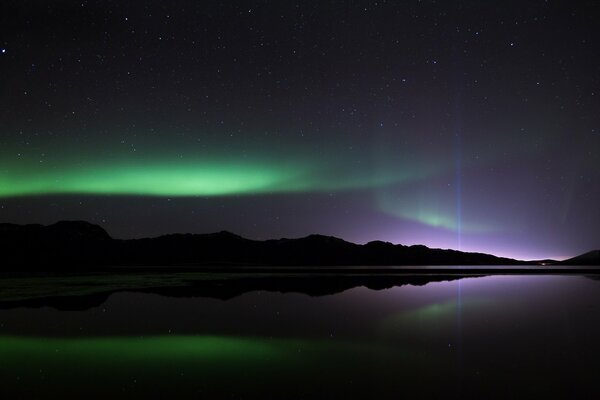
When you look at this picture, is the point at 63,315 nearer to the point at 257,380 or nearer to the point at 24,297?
the point at 24,297

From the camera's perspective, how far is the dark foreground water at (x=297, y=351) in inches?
339

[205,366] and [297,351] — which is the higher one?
[297,351]

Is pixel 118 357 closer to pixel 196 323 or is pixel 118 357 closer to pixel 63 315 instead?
pixel 196 323

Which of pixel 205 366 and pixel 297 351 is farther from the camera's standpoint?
pixel 297 351

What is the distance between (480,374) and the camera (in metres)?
9.55

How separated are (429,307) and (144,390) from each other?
16.3 meters

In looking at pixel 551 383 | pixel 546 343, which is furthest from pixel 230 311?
pixel 551 383

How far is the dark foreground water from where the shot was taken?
339 inches

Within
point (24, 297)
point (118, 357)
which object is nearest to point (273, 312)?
point (118, 357)

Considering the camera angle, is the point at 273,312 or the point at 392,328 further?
the point at 273,312

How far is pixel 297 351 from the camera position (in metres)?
11.9

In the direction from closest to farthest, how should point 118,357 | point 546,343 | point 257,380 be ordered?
point 257,380, point 118,357, point 546,343

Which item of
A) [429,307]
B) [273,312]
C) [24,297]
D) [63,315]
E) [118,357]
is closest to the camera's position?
[118,357]

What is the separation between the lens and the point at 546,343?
42.2 feet
